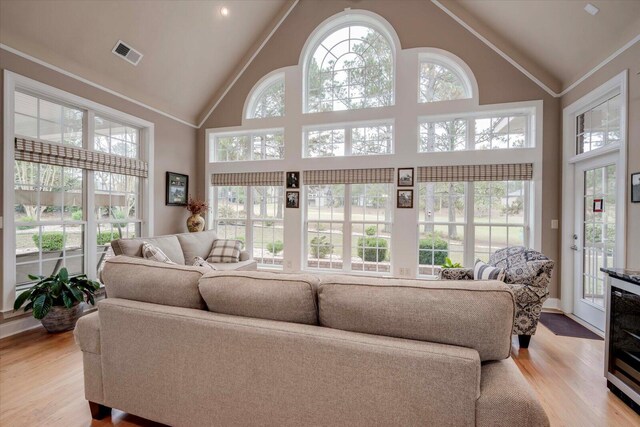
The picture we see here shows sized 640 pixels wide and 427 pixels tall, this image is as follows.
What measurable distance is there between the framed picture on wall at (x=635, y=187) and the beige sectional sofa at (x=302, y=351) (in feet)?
8.29

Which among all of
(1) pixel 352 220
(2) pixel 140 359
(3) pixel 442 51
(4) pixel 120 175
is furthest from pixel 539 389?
(4) pixel 120 175

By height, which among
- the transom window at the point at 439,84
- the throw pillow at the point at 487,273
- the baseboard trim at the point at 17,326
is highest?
the transom window at the point at 439,84

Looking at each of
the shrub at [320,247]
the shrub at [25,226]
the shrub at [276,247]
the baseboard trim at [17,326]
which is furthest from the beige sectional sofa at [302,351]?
the shrub at [276,247]

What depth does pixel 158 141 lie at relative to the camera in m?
4.63

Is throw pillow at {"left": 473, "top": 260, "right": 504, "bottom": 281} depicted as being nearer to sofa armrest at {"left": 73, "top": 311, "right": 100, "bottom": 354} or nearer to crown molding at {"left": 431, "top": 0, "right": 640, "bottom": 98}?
crown molding at {"left": 431, "top": 0, "right": 640, "bottom": 98}

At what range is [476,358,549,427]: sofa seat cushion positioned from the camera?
960 mm

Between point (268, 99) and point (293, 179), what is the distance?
158 cm

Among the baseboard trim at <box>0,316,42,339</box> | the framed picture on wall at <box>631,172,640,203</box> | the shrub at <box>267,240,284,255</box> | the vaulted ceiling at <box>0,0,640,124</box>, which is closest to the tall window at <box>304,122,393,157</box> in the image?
the shrub at <box>267,240,284,255</box>

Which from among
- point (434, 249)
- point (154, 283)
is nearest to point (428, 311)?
point (154, 283)

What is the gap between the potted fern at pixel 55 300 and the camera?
2760 millimetres

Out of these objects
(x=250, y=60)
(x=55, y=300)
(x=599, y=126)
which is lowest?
(x=55, y=300)

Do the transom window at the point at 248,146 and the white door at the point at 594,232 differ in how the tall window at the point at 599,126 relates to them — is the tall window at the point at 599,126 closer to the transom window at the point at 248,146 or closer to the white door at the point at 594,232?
the white door at the point at 594,232

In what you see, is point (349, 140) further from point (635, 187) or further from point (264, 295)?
point (264, 295)

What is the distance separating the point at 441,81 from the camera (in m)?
4.30
